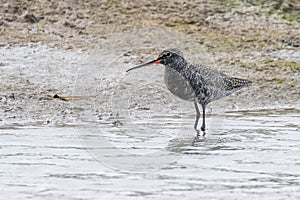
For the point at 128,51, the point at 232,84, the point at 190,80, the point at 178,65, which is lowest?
the point at 128,51

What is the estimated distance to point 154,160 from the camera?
8.88 m

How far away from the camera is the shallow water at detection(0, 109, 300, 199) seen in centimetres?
762

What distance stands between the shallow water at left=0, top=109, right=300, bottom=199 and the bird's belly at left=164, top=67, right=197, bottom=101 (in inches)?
15.2

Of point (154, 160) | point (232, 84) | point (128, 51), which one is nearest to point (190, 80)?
point (232, 84)

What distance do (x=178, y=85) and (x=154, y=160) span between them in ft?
6.43

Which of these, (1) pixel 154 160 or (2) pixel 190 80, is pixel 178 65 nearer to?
(2) pixel 190 80

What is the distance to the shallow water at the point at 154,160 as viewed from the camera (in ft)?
25.0

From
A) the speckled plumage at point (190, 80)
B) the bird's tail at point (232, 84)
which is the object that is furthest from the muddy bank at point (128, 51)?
the speckled plumage at point (190, 80)

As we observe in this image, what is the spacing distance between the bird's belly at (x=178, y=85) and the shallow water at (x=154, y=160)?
386mm

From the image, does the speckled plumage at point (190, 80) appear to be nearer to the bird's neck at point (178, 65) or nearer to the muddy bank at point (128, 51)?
the bird's neck at point (178, 65)

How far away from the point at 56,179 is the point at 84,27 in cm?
680

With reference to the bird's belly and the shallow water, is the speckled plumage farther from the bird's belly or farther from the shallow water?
the shallow water

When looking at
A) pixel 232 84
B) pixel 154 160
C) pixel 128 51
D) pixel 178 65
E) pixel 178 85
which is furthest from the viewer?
pixel 128 51

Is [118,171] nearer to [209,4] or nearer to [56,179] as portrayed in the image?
[56,179]
